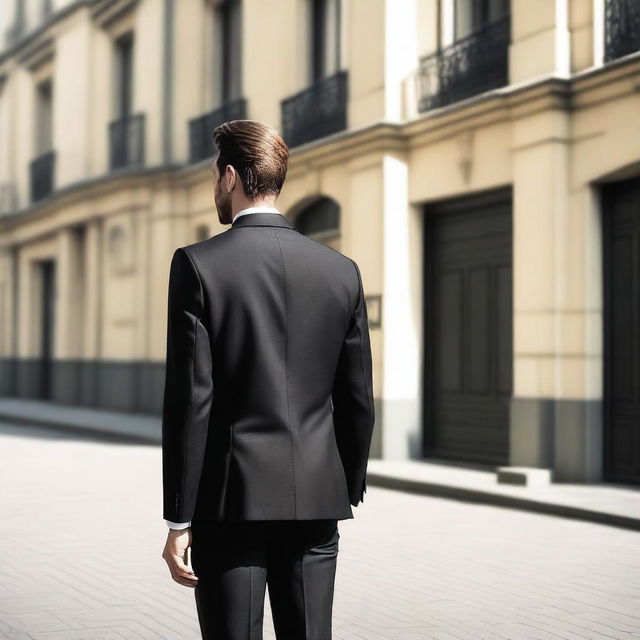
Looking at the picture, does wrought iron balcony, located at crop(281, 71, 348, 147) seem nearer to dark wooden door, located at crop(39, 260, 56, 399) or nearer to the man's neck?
dark wooden door, located at crop(39, 260, 56, 399)

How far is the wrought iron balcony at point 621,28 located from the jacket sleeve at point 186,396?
8.98 m

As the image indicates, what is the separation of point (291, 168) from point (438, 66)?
3362 millimetres

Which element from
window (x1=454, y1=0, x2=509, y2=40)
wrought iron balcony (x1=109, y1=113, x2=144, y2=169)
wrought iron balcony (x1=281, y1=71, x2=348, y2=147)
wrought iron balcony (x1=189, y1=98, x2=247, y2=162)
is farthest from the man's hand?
wrought iron balcony (x1=109, y1=113, x2=144, y2=169)

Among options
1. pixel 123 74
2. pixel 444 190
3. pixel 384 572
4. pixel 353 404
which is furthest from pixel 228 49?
pixel 353 404

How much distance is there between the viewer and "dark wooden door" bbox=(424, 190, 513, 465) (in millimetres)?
12578

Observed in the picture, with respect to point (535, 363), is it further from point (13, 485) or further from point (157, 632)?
point (157, 632)

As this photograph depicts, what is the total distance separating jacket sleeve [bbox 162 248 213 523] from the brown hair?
0.28m

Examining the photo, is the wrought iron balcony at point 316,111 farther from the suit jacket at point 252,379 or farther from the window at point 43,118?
the suit jacket at point 252,379

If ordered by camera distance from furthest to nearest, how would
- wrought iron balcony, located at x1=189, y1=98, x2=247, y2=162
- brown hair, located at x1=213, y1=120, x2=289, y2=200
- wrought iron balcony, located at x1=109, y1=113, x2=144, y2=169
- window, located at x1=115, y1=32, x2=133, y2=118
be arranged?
window, located at x1=115, y1=32, x2=133, y2=118
wrought iron balcony, located at x1=109, y1=113, x2=144, y2=169
wrought iron balcony, located at x1=189, y1=98, x2=247, y2=162
brown hair, located at x1=213, y1=120, x2=289, y2=200

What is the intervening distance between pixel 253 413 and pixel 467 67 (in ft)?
35.9

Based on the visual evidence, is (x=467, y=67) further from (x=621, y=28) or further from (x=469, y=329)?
(x=469, y=329)

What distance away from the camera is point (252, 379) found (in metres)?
2.72

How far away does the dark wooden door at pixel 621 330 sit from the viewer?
10914 mm

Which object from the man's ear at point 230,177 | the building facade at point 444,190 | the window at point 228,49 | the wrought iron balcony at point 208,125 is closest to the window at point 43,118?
the building facade at point 444,190
